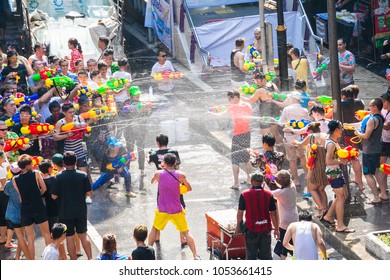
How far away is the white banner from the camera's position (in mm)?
25375

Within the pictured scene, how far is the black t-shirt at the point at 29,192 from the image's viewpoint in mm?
12883

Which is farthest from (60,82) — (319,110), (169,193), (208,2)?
(208,2)

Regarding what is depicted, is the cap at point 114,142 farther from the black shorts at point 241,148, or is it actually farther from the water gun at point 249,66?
the water gun at point 249,66

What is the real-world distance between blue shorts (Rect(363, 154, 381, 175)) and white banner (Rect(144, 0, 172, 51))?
11.4 meters

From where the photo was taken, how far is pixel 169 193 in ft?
42.4

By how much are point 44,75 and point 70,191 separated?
15.6 feet

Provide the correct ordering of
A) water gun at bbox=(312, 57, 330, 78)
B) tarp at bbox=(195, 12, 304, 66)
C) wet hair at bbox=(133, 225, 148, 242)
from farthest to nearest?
tarp at bbox=(195, 12, 304, 66), water gun at bbox=(312, 57, 330, 78), wet hair at bbox=(133, 225, 148, 242)

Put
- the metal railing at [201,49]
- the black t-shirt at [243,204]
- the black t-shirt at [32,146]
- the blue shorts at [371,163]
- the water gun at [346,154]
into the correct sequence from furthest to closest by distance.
Result: the metal railing at [201,49] < the black t-shirt at [32,146] < the blue shorts at [371,163] < the water gun at [346,154] < the black t-shirt at [243,204]

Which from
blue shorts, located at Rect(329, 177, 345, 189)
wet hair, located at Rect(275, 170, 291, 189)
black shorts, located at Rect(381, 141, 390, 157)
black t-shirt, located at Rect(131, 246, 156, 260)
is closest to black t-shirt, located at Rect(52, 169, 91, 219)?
black t-shirt, located at Rect(131, 246, 156, 260)

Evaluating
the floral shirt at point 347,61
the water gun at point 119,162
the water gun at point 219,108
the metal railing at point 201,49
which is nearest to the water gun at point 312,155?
the water gun at point 219,108

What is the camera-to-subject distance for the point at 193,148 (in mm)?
16953

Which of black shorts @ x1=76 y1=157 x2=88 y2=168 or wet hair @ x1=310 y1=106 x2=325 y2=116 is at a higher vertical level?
wet hair @ x1=310 y1=106 x2=325 y2=116

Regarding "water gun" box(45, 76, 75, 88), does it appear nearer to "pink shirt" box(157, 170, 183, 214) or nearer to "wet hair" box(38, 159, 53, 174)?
"wet hair" box(38, 159, 53, 174)

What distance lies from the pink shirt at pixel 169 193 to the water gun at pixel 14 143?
2.75m
